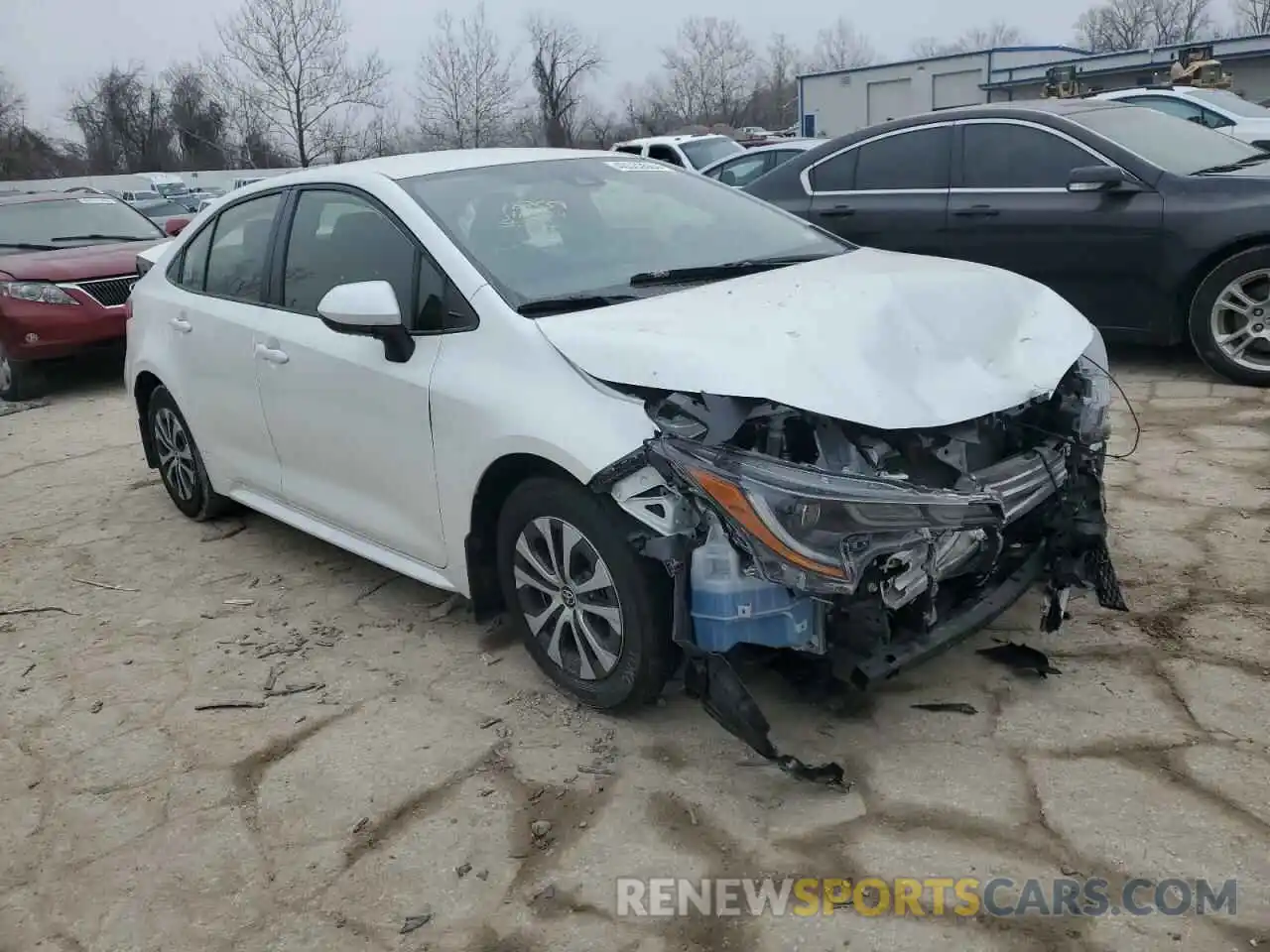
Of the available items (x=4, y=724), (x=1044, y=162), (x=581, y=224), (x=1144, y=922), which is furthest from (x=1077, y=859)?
(x=1044, y=162)

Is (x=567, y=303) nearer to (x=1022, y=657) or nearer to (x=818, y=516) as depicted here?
(x=818, y=516)

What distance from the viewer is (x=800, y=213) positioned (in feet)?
25.6

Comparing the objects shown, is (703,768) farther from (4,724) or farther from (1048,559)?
(4,724)

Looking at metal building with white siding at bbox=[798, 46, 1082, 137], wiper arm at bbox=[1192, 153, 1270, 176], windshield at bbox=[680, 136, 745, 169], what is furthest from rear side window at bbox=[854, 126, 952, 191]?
metal building with white siding at bbox=[798, 46, 1082, 137]

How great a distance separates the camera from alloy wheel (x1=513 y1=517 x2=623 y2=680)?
3158 millimetres

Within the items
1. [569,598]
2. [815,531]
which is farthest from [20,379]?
[815,531]

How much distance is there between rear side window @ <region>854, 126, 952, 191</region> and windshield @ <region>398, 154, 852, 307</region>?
3200mm

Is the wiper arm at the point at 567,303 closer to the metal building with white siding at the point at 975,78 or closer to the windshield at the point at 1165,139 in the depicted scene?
the windshield at the point at 1165,139

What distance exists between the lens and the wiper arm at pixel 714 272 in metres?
3.59

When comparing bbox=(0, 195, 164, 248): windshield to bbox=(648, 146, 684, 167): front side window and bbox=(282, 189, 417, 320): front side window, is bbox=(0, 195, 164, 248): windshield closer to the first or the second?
bbox=(282, 189, 417, 320): front side window

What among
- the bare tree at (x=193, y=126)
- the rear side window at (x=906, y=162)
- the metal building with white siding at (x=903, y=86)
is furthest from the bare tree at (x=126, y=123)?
the rear side window at (x=906, y=162)

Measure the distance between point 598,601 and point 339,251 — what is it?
1.76m

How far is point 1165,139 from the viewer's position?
6.79m

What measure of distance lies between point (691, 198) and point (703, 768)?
7.40ft
